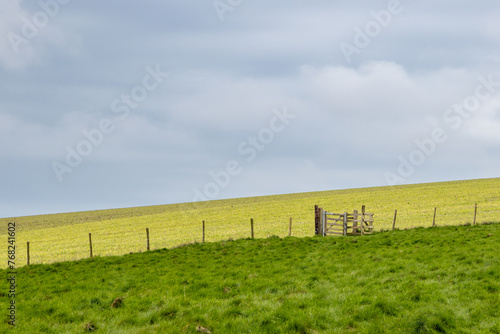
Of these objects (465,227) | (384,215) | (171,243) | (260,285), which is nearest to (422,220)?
(384,215)

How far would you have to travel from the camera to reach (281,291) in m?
13.9

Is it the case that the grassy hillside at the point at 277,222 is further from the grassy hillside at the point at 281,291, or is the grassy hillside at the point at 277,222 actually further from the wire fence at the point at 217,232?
the grassy hillside at the point at 281,291

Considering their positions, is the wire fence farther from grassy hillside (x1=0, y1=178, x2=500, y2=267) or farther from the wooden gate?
the wooden gate

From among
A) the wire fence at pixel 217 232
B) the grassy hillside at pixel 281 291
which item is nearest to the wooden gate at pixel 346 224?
the wire fence at pixel 217 232

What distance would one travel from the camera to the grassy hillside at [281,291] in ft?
35.7

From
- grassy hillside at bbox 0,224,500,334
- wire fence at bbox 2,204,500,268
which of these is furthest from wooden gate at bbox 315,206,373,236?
grassy hillside at bbox 0,224,500,334

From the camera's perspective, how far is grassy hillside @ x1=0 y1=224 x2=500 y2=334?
10.9 metres

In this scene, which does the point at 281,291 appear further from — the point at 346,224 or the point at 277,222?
the point at 277,222

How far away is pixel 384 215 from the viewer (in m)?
45.7

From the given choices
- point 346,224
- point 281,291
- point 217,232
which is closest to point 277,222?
point 217,232

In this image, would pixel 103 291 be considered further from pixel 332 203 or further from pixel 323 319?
pixel 332 203

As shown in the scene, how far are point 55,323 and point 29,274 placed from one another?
987 cm

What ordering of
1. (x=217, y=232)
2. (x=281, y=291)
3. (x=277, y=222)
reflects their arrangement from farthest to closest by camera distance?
(x=277, y=222)
(x=217, y=232)
(x=281, y=291)

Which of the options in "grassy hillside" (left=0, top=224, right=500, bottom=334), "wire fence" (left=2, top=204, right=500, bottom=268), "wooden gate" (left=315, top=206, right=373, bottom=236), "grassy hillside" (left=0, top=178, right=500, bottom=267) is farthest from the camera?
"grassy hillside" (left=0, top=178, right=500, bottom=267)
